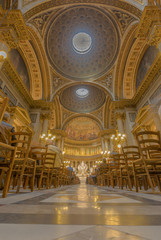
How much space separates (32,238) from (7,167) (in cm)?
182

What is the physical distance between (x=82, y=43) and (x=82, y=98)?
757cm

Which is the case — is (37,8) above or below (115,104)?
above

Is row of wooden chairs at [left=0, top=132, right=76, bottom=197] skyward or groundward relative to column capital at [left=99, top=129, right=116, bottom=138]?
groundward

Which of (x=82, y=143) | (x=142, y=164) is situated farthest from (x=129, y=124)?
(x=82, y=143)

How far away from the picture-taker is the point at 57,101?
18312 mm

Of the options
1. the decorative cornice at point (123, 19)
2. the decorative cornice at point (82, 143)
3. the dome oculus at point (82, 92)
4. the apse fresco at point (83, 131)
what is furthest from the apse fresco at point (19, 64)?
the decorative cornice at point (82, 143)

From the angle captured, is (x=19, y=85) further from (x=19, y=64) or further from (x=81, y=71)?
(x=81, y=71)

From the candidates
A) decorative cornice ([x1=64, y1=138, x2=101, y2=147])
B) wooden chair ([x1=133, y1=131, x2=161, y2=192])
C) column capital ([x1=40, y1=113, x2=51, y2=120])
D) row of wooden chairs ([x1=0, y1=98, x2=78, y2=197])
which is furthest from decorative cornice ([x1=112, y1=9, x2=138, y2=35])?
decorative cornice ([x1=64, y1=138, x2=101, y2=147])

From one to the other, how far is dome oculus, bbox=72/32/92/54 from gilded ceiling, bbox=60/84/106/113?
486 cm

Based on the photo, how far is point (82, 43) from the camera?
1488 cm

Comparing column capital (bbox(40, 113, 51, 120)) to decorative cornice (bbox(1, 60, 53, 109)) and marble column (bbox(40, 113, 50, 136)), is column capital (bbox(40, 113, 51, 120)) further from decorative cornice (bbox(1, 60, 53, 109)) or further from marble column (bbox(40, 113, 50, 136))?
decorative cornice (bbox(1, 60, 53, 109))

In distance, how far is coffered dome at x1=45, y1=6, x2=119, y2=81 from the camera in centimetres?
1142

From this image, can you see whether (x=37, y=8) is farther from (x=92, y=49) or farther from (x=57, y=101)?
(x=57, y=101)

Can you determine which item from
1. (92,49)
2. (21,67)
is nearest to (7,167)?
(21,67)
